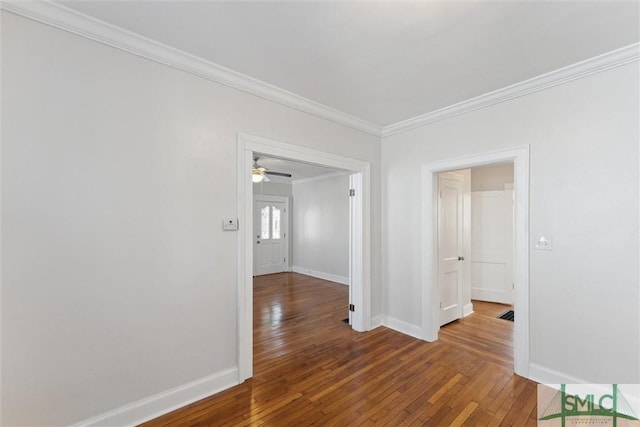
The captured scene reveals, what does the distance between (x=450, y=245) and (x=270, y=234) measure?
5.18m

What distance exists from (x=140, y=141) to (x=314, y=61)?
149 centimetres

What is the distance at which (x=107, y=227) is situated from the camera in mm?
1872

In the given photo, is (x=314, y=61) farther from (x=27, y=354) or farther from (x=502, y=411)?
(x=502, y=411)

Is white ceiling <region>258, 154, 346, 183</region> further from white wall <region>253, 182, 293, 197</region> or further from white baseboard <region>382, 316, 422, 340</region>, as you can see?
white baseboard <region>382, 316, 422, 340</region>

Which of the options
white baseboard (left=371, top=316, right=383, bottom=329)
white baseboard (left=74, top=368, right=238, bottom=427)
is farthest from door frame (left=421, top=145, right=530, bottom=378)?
white baseboard (left=74, top=368, right=238, bottom=427)

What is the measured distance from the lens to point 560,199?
7.80ft

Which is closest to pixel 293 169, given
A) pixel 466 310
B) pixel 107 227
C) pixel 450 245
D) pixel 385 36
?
pixel 450 245

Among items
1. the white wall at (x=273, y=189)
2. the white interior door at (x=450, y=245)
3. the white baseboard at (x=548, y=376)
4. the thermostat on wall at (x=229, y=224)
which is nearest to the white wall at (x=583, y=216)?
the white baseboard at (x=548, y=376)

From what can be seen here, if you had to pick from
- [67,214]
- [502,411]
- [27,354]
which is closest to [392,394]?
[502,411]

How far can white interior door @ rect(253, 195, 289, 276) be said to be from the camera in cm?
751

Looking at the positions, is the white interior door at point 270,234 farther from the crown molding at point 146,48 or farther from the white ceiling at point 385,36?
the white ceiling at point 385,36

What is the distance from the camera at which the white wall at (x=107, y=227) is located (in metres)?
1.61
